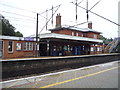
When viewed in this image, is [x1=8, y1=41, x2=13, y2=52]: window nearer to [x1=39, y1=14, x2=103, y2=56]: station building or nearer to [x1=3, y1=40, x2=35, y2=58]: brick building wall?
[x1=3, y1=40, x2=35, y2=58]: brick building wall

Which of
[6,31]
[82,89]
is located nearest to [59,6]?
[82,89]

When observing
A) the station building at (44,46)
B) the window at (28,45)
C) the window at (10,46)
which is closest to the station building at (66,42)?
the station building at (44,46)

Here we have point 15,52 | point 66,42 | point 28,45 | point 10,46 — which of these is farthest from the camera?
point 66,42

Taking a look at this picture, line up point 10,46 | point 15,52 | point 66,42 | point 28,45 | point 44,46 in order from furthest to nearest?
point 66,42, point 44,46, point 28,45, point 15,52, point 10,46

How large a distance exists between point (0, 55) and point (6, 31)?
111 feet

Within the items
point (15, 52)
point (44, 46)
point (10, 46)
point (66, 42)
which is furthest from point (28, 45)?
point (66, 42)

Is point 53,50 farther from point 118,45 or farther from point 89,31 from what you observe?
point 118,45

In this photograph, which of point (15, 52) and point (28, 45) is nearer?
point (15, 52)

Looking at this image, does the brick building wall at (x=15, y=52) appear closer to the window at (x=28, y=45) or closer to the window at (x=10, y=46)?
the window at (x=10, y=46)

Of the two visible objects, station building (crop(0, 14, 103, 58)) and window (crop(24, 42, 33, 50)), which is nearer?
station building (crop(0, 14, 103, 58))

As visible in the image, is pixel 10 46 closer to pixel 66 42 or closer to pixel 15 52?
pixel 15 52

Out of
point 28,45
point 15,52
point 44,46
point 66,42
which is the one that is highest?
point 66,42

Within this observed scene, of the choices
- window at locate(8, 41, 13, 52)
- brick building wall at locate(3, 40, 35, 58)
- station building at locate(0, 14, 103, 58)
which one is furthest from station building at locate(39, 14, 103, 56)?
window at locate(8, 41, 13, 52)

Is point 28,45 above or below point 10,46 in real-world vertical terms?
above
